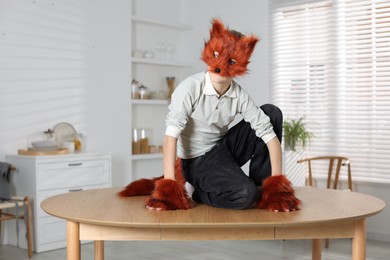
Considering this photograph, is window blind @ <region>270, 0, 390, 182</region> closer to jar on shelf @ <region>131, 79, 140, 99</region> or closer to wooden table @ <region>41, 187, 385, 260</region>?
jar on shelf @ <region>131, 79, 140, 99</region>

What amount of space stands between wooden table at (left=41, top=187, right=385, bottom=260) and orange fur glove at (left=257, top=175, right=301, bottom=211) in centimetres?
4

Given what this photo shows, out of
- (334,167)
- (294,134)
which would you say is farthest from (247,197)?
(334,167)

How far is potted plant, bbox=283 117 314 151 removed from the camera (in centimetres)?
466

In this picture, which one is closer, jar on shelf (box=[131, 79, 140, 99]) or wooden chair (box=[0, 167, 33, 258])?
wooden chair (box=[0, 167, 33, 258])

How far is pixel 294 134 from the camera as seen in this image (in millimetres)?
4660

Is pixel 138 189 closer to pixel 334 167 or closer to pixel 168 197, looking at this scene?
pixel 168 197

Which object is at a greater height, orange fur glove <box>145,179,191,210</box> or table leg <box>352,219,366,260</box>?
orange fur glove <box>145,179,191,210</box>

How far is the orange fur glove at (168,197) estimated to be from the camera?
2.01m

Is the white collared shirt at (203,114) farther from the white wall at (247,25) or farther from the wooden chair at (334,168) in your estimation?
the white wall at (247,25)

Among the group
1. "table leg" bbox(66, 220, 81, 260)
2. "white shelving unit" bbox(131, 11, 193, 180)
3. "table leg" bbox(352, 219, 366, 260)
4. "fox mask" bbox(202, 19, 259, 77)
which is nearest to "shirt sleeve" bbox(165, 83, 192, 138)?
"fox mask" bbox(202, 19, 259, 77)

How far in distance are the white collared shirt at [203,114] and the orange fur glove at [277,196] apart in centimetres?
21

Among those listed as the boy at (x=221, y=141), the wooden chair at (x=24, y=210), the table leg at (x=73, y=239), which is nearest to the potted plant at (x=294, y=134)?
the wooden chair at (x=24, y=210)

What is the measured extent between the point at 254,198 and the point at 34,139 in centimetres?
283

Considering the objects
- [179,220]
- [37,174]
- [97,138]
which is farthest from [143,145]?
[179,220]
